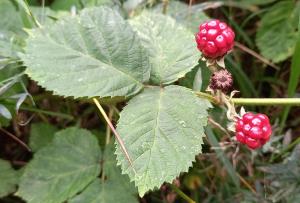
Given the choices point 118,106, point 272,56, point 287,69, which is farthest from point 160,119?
point 287,69

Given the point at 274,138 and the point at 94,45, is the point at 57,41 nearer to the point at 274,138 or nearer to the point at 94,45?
the point at 94,45

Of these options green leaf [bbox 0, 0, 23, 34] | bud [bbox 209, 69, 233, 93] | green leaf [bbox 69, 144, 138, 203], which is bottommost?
green leaf [bbox 69, 144, 138, 203]

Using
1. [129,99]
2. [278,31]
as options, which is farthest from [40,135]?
[278,31]

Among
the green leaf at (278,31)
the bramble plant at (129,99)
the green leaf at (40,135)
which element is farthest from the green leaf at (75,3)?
the green leaf at (278,31)

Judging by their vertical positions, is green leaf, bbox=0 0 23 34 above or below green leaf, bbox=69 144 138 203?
above

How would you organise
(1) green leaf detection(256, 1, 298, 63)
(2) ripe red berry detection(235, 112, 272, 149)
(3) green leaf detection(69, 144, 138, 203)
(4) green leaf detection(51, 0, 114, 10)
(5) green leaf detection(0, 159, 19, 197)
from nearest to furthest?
(2) ripe red berry detection(235, 112, 272, 149), (3) green leaf detection(69, 144, 138, 203), (5) green leaf detection(0, 159, 19, 197), (4) green leaf detection(51, 0, 114, 10), (1) green leaf detection(256, 1, 298, 63)

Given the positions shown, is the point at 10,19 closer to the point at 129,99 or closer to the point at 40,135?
the point at 40,135

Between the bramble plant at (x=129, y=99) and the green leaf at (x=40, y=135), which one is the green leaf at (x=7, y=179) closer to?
the bramble plant at (x=129, y=99)

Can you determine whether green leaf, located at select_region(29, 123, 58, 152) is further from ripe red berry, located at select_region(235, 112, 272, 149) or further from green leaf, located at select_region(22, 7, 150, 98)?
ripe red berry, located at select_region(235, 112, 272, 149)

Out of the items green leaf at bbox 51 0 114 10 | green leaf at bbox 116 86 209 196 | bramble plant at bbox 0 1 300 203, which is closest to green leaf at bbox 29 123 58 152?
bramble plant at bbox 0 1 300 203
